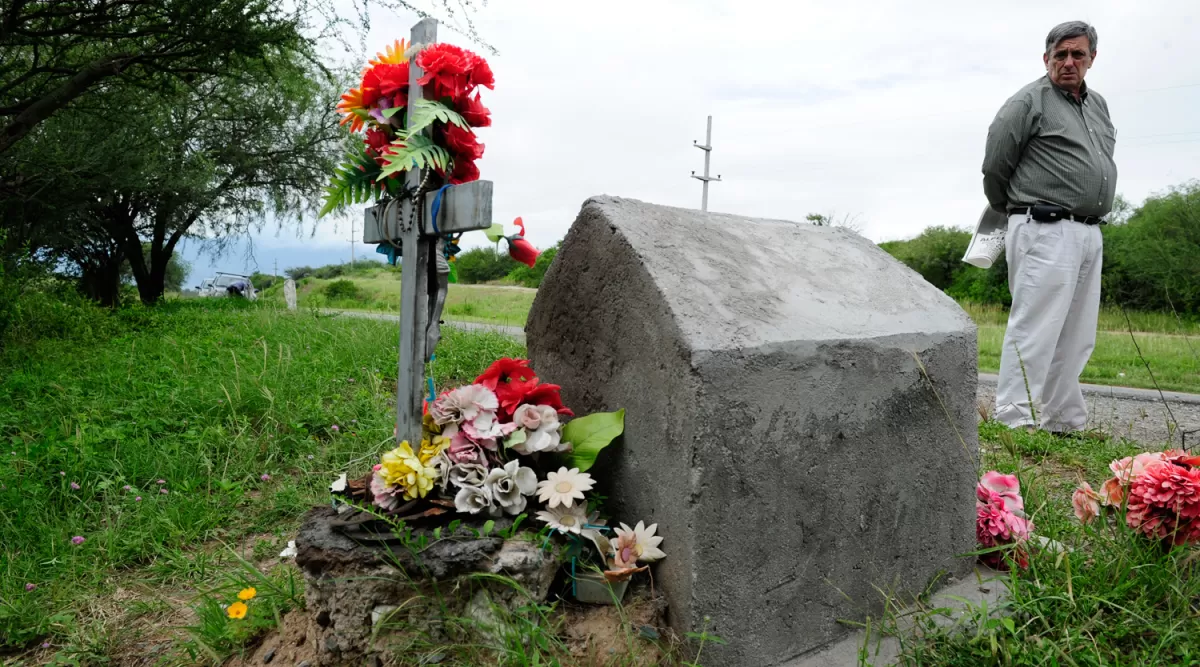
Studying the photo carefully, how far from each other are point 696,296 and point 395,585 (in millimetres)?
1005

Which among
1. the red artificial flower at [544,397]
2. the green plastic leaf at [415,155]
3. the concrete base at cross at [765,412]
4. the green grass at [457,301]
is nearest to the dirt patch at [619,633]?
the concrete base at cross at [765,412]

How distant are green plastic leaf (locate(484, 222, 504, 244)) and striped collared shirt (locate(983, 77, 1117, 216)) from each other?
2950 mm

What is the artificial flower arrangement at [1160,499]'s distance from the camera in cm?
222

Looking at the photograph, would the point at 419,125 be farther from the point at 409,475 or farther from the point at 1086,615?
the point at 1086,615

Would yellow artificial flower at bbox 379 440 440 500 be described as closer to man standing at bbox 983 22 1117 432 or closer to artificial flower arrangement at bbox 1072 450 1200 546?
artificial flower arrangement at bbox 1072 450 1200 546

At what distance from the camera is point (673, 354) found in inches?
68.9

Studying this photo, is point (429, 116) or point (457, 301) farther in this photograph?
point (457, 301)

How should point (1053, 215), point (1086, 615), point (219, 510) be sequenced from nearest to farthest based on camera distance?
1. point (1086, 615)
2. point (219, 510)
3. point (1053, 215)

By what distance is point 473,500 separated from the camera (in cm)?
193

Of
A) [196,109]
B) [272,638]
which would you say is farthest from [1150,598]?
[196,109]

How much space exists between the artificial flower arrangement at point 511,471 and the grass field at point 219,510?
329mm

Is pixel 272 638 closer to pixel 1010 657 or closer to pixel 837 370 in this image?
pixel 837 370

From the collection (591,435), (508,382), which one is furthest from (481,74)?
(591,435)

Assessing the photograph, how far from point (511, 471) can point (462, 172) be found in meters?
0.87
